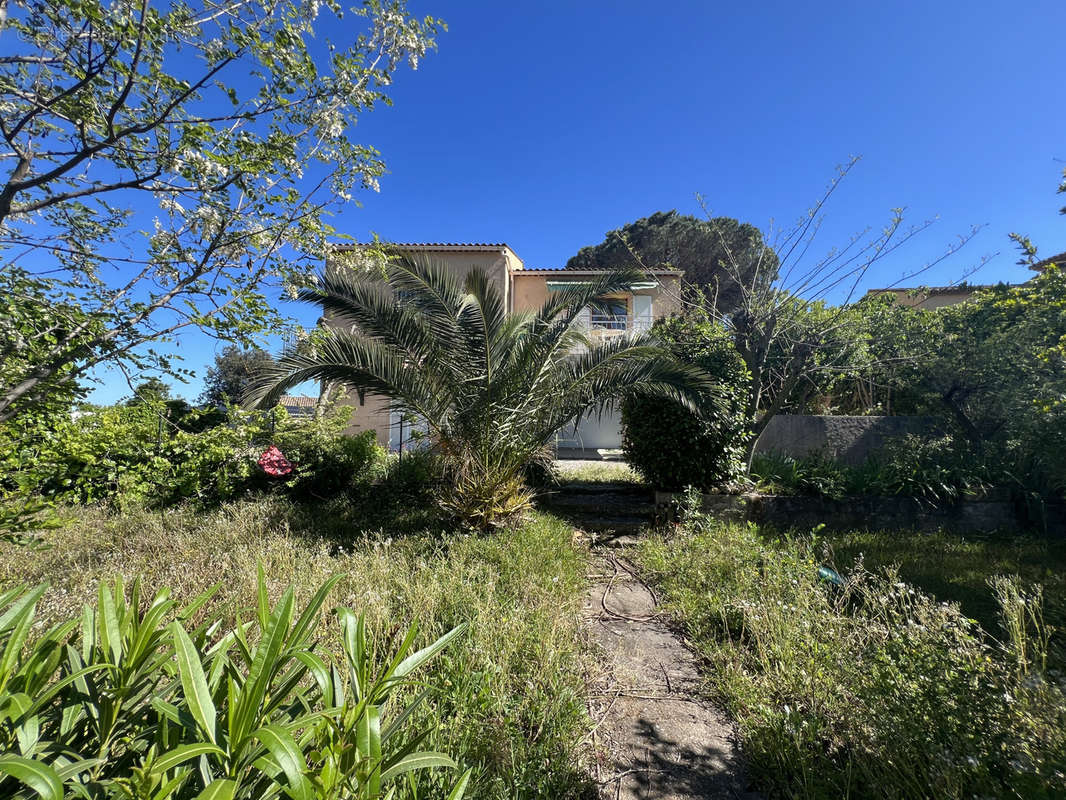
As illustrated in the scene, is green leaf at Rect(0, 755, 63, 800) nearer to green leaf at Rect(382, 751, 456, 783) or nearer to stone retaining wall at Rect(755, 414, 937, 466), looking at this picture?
green leaf at Rect(382, 751, 456, 783)

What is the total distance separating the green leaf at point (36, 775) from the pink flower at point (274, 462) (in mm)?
6049

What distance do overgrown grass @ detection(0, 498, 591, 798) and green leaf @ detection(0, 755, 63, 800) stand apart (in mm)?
549

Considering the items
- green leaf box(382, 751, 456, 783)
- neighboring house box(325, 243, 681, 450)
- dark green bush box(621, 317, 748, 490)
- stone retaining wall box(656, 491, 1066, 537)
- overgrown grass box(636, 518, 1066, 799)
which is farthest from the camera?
neighboring house box(325, 243, 681, 450)

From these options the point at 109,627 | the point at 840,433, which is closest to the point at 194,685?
the point at 109,627

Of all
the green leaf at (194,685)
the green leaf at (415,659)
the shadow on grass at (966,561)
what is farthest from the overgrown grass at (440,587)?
the shadow on grass at (966,561)

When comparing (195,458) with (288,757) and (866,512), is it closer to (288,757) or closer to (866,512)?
(288,757)

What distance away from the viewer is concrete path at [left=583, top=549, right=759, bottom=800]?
6.24 feet

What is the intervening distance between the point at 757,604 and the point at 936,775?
1.43m

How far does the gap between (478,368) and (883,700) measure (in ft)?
15.2

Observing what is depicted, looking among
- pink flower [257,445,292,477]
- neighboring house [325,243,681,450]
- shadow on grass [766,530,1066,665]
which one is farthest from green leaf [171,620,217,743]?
neighboring house [325,243,681,450]

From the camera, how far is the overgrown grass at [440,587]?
6.10 feet

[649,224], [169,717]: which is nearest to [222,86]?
[169,717]

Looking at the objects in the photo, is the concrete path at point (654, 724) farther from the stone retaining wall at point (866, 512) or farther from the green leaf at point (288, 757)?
the stone retaining wall at point (866, 512)

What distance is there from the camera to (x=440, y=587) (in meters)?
3.18
